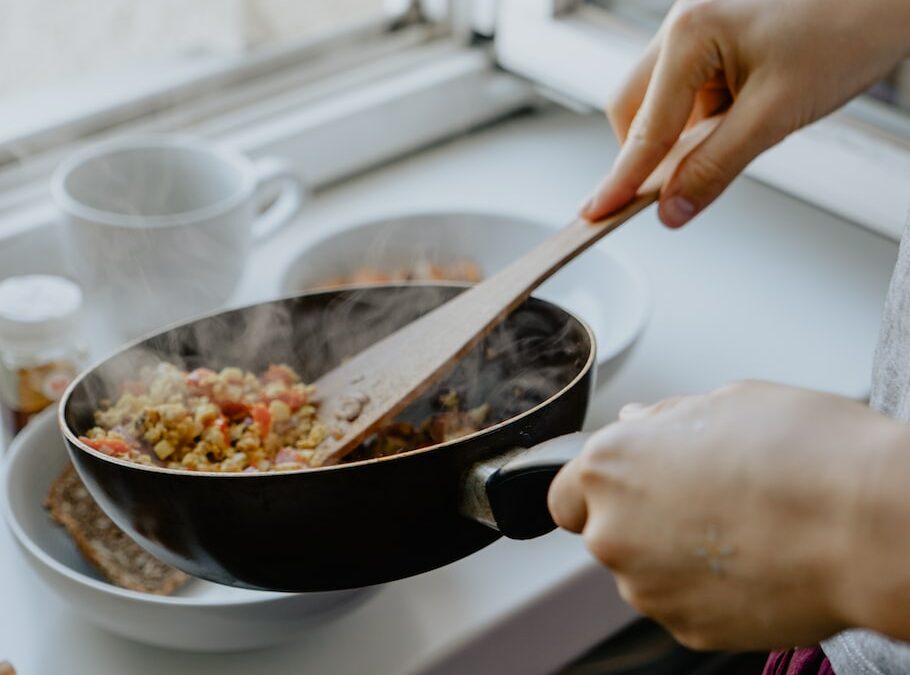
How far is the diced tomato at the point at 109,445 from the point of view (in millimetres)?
570

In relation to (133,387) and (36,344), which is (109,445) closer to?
(133,387)

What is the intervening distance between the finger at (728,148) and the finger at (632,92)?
2.7 inches

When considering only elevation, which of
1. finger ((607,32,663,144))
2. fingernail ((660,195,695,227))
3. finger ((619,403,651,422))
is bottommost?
fingernail ((660,195,695,227))

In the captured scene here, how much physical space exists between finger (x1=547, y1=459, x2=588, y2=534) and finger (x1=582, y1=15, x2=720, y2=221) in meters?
0.28

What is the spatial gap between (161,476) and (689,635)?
0.25 meters

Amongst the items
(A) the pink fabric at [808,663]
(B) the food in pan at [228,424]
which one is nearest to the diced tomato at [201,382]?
(B) the food in pan at [228,424]

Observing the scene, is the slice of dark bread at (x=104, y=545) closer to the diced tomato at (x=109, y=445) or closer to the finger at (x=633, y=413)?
the diced tomato at (x=109, y=445)

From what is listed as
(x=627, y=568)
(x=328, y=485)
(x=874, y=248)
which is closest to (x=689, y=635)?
(x=627, y=568)

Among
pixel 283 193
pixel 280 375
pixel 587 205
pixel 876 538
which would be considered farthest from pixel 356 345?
pixel 876 538

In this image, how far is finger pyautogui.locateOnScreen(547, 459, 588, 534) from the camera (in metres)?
0.43

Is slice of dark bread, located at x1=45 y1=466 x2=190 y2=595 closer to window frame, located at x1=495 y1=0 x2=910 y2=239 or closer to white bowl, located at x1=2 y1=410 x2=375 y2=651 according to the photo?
white bowl, located at x1=2 y1=410 x2=375 y2=651

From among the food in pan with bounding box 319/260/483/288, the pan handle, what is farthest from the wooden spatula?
the food in pan with bounding box 319/260/483/288

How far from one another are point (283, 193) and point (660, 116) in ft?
1.29

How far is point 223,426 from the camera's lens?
24.7 inches
